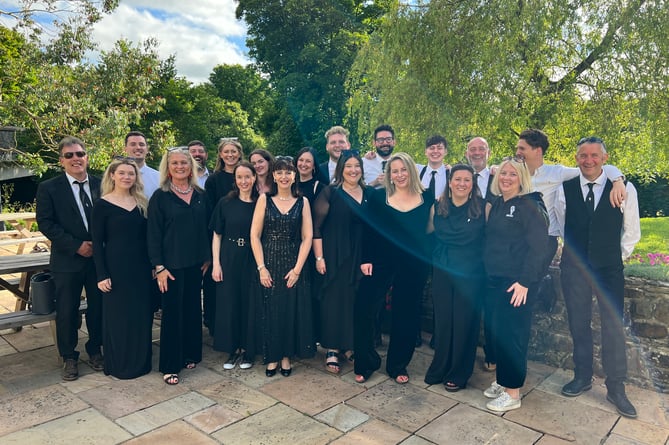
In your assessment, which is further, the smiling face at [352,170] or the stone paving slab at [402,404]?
the smiling face at [352,170]

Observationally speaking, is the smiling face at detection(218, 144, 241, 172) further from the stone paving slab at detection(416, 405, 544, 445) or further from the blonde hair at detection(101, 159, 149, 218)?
the stone paving slab at detection(416, 405, 544, 445)

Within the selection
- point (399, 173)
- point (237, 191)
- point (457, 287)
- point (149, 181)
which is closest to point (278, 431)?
point (457, 287)

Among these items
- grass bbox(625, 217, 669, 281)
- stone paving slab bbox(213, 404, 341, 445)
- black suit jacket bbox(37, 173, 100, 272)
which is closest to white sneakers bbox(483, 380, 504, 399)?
stone paving slab bbox(213, 404, 341, 445)

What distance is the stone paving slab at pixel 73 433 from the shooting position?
2.83m

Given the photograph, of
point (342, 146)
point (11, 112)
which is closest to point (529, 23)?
point (342, 146)

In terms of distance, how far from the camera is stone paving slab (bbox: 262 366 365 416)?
336 cm

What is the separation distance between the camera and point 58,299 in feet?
12.3

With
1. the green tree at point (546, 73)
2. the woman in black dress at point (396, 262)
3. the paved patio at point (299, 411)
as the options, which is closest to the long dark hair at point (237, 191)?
the woman in black dress at point (396, 262)

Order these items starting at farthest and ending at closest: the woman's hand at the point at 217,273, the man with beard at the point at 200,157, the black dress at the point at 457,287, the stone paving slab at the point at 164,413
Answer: the man with beard at the point at 200,157, the woman's hand at the point at 217,273, the black dress at the point at 457,287, the stone paving slab at the point at 164,413

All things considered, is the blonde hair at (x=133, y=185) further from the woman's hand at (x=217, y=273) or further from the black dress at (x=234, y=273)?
the woman's hand at (x=217, y=273)

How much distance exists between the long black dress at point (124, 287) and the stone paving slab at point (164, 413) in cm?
63

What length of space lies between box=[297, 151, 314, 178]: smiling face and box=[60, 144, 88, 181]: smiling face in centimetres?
184

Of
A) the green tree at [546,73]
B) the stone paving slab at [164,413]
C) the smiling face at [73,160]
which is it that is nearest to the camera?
the stone paving slab at [164,413]

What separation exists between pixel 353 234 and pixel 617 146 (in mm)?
6028
